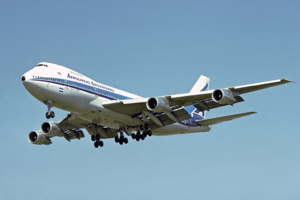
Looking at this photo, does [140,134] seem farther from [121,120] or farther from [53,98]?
[53,98]

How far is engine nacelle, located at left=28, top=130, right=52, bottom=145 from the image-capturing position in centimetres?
4859

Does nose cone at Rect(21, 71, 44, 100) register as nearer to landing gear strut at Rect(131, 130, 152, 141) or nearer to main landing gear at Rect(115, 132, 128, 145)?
landing gear strut at Rect(131, 130, 152, 141)

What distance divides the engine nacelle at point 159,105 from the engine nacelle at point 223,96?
4.48 meters

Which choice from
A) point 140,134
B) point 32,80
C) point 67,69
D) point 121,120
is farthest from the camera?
point 140,134

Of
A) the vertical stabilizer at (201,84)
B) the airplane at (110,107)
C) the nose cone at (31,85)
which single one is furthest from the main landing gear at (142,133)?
the nose cone at (31,85)

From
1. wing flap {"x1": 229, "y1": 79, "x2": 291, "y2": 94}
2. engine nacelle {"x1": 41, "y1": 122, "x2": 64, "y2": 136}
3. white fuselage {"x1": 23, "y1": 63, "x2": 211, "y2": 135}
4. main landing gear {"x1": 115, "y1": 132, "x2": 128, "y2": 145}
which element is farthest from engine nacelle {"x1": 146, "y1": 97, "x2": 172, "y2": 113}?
engine nacelle {"x1": 41, "y1": 122, "x2": 64, "y2": 136}

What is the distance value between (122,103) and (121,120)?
9.99 feet

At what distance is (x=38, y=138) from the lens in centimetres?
4853

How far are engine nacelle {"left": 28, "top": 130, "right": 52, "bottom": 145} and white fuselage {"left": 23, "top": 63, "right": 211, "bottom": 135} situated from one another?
30.3 feet

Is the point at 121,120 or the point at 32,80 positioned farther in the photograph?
the point at 121,120

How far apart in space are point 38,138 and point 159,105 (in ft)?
55.1

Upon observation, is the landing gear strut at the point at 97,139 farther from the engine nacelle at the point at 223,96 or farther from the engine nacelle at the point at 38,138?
the engine nacelle at the point at 223,96

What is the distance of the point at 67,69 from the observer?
127 feet

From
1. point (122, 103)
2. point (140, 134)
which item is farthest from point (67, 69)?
point (140, 134)
